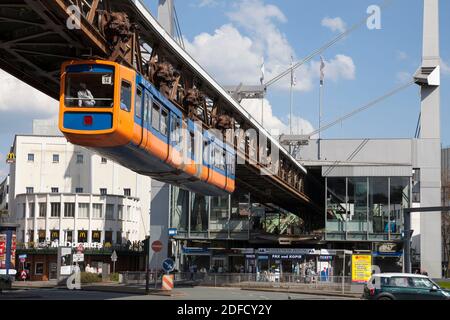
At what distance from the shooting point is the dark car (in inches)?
985

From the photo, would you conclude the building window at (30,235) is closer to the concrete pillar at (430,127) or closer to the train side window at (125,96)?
the concrete pillar at (430,127)

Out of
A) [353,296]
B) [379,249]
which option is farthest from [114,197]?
[353,296]

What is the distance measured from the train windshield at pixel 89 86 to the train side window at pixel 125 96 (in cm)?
30

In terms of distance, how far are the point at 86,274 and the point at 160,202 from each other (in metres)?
9.90

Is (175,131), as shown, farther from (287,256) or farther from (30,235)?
(30,235)

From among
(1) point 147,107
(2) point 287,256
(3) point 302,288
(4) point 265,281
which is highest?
(1) point 147,107

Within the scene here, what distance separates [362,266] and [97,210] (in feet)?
151

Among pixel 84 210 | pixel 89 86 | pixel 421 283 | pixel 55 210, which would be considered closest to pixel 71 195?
pixel 84 210

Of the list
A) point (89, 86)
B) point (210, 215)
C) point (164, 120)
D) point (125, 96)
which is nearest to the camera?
point (125, 96)

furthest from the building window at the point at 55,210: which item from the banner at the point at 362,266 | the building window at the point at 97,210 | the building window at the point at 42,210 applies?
the banner at the point at 362,266

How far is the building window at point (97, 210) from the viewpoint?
81.9 meters

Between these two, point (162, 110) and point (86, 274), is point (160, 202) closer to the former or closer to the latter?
point (86, 274)

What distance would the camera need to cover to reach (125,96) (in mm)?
20578

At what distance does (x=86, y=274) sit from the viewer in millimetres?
56250
